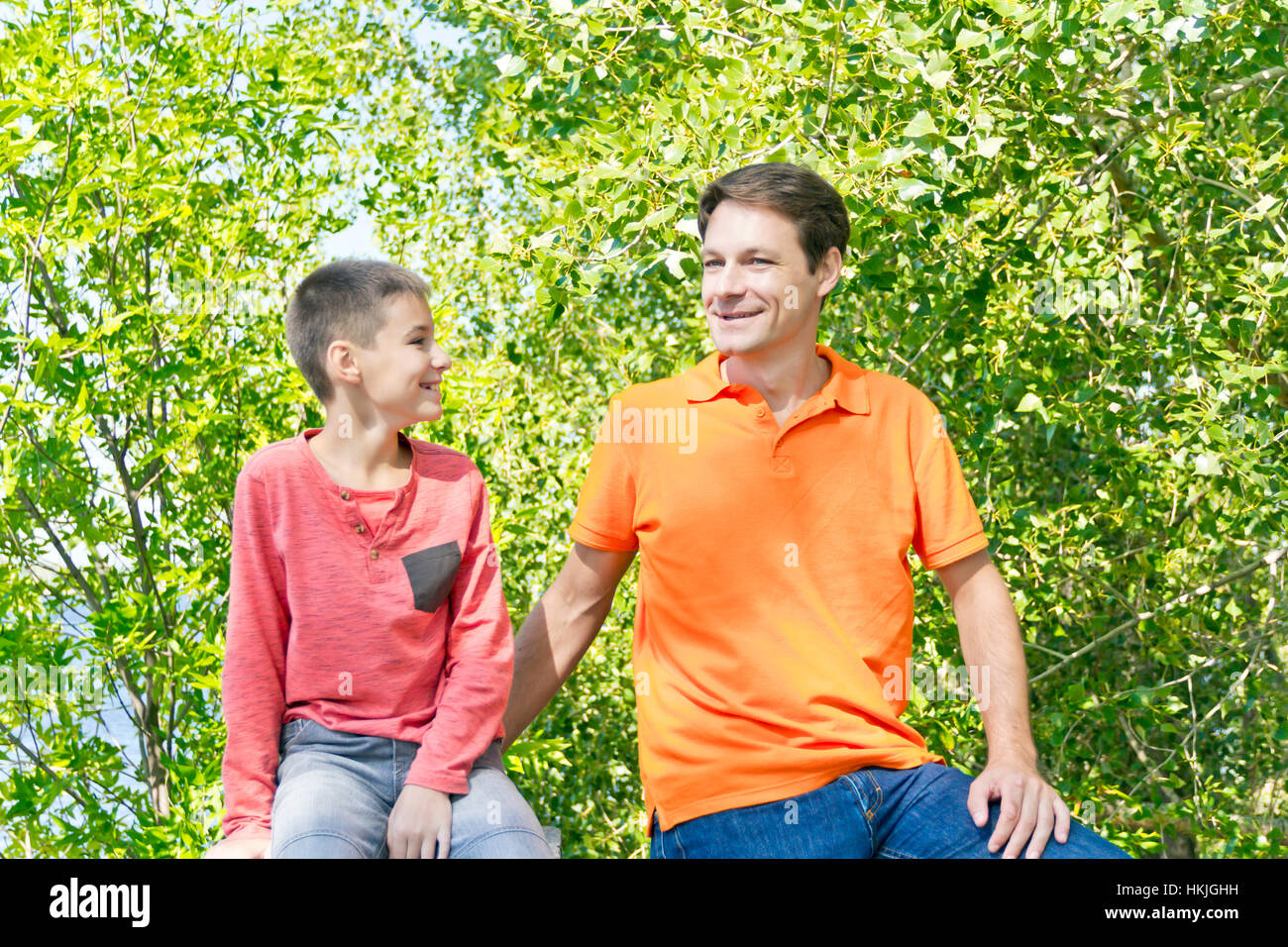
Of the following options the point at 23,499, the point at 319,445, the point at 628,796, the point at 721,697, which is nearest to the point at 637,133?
the point at 319,445

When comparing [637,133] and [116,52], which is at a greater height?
[116,52]

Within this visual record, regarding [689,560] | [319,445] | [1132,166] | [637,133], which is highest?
[1132,166]

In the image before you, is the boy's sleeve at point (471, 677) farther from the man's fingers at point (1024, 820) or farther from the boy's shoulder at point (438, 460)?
the man's fingers at point (1024, 820)

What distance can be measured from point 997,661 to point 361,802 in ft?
3.39

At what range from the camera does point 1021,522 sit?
347 cm

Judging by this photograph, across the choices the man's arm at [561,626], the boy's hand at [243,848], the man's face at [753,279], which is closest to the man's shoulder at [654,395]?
the man's face at [753,279]

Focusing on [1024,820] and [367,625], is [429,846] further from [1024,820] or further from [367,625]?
[1024,820]

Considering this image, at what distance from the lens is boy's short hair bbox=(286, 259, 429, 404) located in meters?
2.05

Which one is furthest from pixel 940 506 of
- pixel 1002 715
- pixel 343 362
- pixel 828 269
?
pixel 343 362

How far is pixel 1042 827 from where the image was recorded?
1769 millimetres

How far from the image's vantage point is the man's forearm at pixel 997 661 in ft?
6.41
